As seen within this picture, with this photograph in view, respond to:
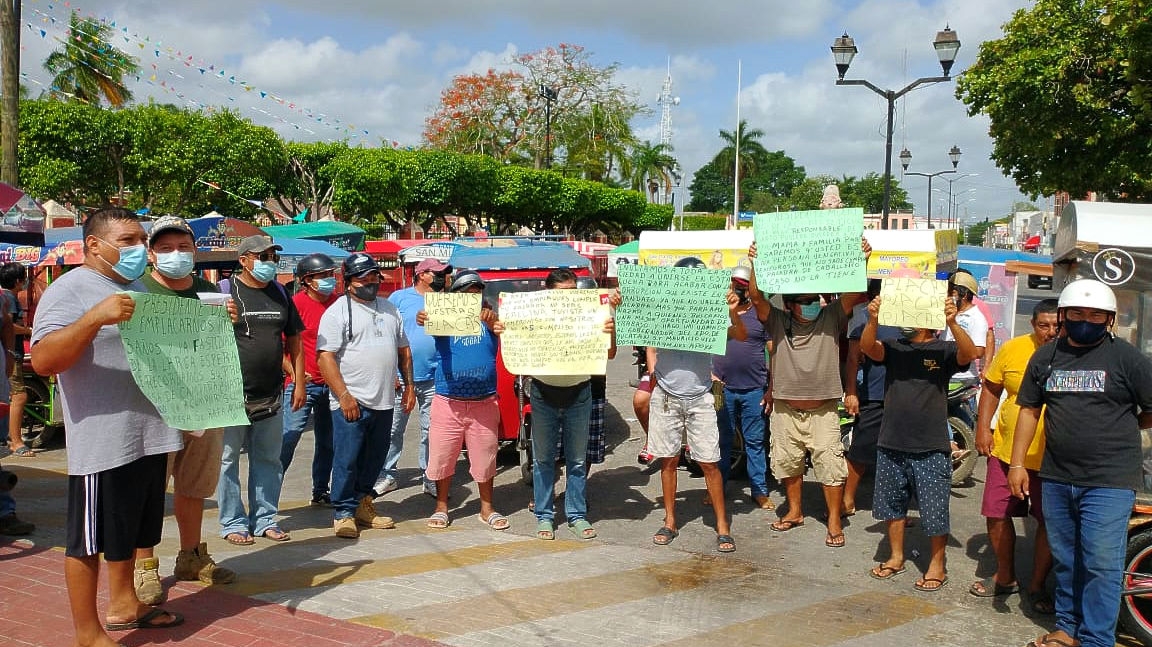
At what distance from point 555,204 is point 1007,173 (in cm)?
2140

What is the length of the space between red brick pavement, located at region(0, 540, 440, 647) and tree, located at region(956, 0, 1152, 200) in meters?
20.8

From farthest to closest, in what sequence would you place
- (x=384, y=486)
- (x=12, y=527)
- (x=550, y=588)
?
(x=384, y=486) → (x=12, y=527) → (x=550, y=588)

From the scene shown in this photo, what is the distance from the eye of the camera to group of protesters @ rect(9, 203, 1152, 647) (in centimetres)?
407

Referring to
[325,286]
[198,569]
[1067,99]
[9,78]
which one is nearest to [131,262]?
[198,569]

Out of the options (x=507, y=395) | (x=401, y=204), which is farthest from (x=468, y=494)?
(x=401, y=204)

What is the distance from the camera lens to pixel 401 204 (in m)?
35.1

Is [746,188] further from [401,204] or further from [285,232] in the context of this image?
[285,232]

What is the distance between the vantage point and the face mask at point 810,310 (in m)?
6.38

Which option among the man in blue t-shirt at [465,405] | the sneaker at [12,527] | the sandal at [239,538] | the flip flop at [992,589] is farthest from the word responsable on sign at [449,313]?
the flip flop at [992,589]

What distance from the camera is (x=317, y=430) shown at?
7.16 metres

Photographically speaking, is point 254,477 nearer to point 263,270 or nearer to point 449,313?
point 263,270

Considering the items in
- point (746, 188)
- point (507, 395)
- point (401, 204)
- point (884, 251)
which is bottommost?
point (507, 395)

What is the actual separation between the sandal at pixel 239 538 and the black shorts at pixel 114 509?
1.65 metres

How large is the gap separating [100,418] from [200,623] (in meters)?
1.26
